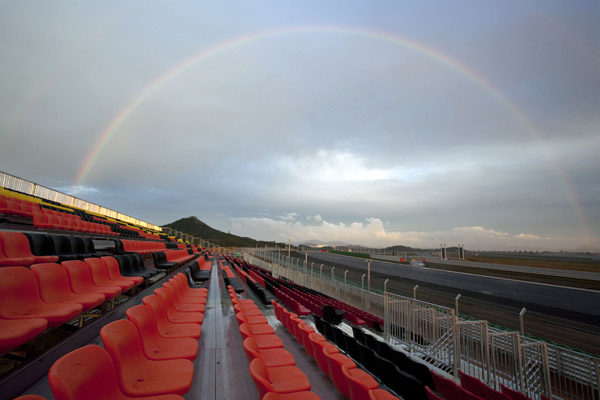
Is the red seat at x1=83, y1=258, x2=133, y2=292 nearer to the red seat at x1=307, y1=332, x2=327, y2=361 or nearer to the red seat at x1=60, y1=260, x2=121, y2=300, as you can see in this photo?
the red seat at x1=60, y1=260, x2=121, y2=300

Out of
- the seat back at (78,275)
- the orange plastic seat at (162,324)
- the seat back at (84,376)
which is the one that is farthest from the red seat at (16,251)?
the seat back at (84,376)

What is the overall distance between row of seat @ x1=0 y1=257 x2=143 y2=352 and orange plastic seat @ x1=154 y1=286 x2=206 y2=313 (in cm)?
54

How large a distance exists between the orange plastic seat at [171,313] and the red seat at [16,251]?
65.4 inches

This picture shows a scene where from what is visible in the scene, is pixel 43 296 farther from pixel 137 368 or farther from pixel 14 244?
pixel 14 244

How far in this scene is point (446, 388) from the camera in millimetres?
2992

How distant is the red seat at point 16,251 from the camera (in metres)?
3.34

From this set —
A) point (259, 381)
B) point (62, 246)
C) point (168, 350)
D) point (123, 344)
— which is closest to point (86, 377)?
point (123, 344)

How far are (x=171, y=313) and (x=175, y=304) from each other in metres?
0.54

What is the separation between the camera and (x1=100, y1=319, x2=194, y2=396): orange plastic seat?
1.86 meters

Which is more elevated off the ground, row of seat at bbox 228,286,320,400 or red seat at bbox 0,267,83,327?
red seat at bbox 0,267,83,327

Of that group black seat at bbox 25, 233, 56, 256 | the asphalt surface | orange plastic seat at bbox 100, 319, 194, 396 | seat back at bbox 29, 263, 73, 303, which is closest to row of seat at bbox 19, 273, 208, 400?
orange plastic seat at bbox 100, 319, 194, 396

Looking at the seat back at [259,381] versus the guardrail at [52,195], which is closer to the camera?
the seat back at [259,381]

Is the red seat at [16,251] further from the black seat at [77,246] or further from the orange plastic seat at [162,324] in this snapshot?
the orange plastic seat at [162,324]

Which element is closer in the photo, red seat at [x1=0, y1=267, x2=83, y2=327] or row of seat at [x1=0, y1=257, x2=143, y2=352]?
row of seat at [x1=0, y1=257, x2=143, y2=352]
